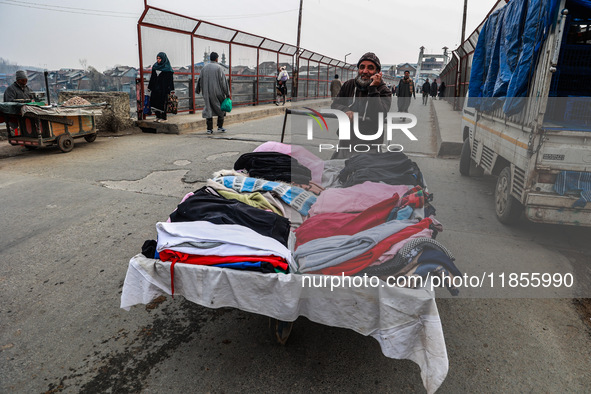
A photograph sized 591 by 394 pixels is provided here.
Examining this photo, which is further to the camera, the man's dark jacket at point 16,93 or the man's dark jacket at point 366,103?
the man's dark jacket at point 16,93

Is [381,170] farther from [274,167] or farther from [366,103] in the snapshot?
[366,103]

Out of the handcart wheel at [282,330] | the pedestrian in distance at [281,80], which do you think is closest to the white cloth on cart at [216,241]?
the handcart wheel at [282,330]

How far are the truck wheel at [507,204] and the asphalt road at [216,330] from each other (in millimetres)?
127

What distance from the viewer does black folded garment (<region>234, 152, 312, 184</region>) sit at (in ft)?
12.0

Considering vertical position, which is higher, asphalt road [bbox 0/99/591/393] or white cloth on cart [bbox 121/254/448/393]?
white cloth on cart [bbox 121/254/448/393]

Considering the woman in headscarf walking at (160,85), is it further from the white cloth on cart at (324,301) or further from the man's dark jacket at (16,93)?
the white cloth on cart at (324,301)

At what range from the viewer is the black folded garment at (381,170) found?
3.48m

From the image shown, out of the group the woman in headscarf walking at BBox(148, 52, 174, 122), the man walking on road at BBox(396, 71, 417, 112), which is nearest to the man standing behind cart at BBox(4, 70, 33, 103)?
the woman in headscarf walking at BBox(148, 52, 174, 122)

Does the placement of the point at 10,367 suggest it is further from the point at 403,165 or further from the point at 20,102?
the point at 20,102

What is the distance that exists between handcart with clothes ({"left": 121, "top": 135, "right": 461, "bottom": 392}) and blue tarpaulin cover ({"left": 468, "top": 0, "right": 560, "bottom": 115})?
8.65 ft

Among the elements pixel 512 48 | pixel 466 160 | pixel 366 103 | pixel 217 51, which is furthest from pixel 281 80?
pixel 366 103

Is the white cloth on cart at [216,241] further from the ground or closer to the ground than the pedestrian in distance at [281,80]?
closer to the ground

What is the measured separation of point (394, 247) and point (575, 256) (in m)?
→ 2.78

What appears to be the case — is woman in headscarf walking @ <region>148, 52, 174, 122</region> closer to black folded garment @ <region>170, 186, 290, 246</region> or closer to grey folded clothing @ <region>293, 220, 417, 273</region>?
black folded garment @ <region>170, 186, 290, 246</region>
